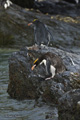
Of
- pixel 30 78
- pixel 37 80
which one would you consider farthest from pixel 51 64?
pixel 30 78

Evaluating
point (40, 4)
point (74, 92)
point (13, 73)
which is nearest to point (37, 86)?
point (13, 73)

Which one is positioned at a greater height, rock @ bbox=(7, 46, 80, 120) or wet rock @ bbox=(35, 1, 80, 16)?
rock @ bbox=(7, 46, 80, 120)

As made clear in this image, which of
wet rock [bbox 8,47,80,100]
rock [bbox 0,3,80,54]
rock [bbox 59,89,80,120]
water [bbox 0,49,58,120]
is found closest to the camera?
rock [bbox 59,89,80,120]

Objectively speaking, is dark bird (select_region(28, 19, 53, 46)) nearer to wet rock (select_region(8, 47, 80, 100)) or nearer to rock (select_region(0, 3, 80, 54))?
wet rock (select_region(8, 47, 80, 100))

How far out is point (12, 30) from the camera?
78.3ft

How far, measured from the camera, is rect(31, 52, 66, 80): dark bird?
8508 mm

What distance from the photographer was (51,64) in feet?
28.0

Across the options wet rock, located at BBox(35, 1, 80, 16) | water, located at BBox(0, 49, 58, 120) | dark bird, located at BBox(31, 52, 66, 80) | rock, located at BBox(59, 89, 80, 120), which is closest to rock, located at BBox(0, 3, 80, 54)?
wet rock, located at BBox(35, 1, 80, 16)

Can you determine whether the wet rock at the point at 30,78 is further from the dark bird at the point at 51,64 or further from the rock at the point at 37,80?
the dark bird at the point at 51,64

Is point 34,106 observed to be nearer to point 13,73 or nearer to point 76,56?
point 13,73

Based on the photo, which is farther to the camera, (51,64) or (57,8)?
(57,8)

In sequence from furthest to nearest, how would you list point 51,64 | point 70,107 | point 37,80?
point 37,80 → point 51,64 → point 70,107

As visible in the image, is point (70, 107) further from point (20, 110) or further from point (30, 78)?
point (30, 78)

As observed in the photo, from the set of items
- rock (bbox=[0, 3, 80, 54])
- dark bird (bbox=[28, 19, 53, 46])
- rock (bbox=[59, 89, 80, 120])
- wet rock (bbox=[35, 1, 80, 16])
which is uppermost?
rock (bbox=[59, 89, 80, 120])
